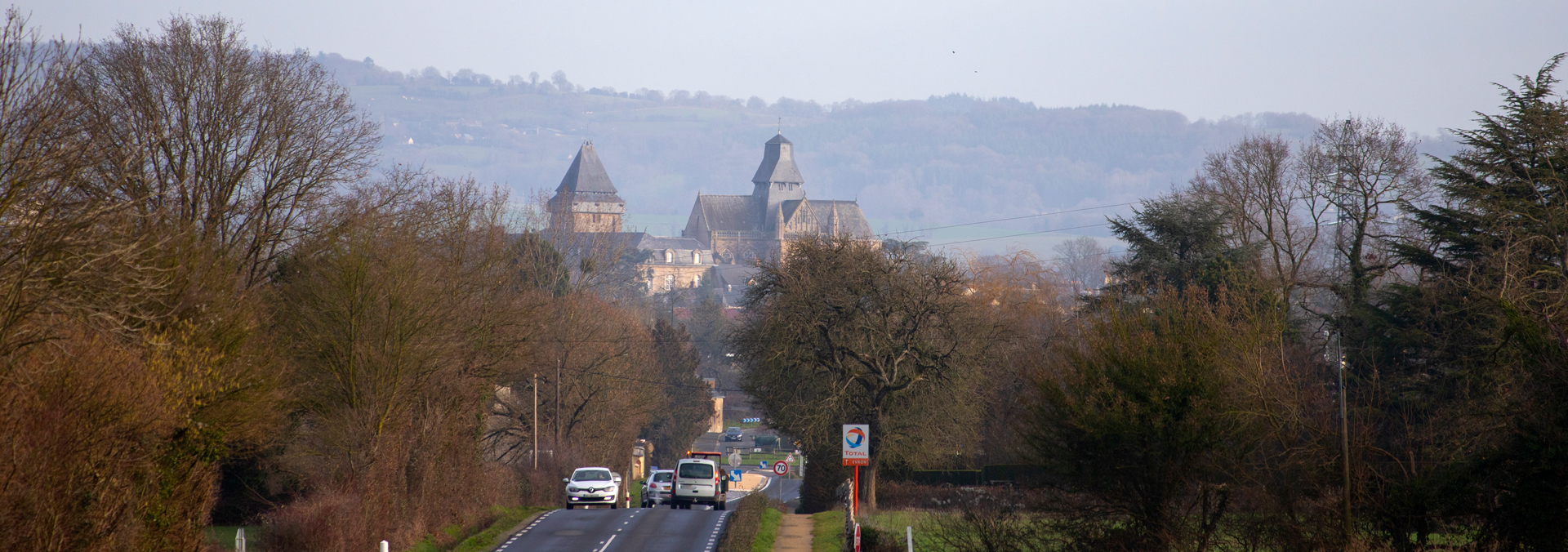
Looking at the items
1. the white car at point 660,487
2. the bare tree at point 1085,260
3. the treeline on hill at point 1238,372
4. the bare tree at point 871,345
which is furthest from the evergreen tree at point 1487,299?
the bare tree at point 1085,260

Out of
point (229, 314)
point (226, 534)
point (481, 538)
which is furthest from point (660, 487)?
point (229, 314)

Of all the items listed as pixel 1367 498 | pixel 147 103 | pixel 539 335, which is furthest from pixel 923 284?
pixel 147 103

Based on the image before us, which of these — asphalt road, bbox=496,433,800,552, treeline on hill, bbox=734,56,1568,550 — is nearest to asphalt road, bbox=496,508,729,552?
asphalt road, bbox=496,433,800,552

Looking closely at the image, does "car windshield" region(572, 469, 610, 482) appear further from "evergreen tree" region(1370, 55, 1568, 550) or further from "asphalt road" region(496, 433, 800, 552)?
"evergreen tree" region(1370, 55, 1568, 550)

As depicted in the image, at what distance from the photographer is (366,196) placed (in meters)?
30.7

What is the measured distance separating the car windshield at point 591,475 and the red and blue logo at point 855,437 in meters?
15.7

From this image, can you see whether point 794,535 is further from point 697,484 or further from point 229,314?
point 229,314

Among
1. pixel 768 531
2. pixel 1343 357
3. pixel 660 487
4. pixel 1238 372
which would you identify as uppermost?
pixel 1238 372

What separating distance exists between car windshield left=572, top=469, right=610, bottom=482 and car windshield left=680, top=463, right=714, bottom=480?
2444 mm

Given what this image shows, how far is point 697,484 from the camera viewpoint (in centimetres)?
3616

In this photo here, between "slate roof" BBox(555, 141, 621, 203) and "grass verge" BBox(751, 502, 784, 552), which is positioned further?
"slate roof" BBox(555, 141, 621, 203)

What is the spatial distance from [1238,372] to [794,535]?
11304 millimetres

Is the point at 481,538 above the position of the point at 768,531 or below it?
above

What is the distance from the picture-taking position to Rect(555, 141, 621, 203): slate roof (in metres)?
180
